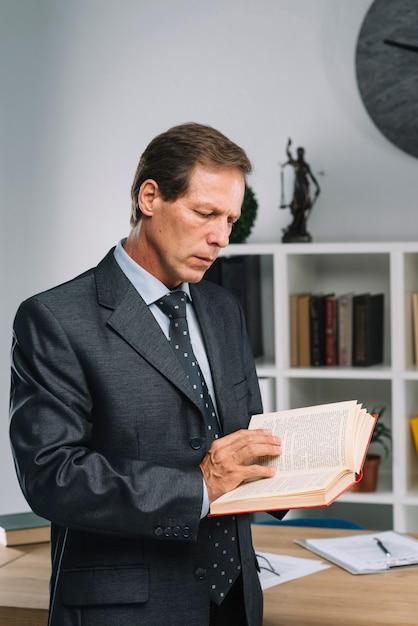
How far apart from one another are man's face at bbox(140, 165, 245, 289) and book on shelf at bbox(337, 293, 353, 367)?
1.82 m

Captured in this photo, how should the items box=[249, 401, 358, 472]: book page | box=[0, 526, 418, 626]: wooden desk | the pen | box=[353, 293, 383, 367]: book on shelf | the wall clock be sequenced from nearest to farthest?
box=[249, 401, 358, 472]: book page, box=[0, 526, 418, 626]: wooden desk, the pen, box=[353, 293, 383, 367]: book on shelf, the wall clock

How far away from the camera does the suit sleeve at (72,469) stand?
1.61 meters

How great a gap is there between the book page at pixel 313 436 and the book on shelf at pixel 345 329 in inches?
69.2

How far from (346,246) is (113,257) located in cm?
180

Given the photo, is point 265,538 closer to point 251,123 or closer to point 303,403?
point 303,403

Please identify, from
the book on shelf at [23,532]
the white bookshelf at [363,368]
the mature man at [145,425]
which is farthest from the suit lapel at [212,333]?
the white bookshelf at [363,368]

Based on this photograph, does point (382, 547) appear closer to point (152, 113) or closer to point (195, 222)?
point (195, 222)

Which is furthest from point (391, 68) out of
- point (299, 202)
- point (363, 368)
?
point (363, 368)

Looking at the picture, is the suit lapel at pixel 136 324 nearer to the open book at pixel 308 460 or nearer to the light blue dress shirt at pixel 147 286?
the light blue dress shirt at pixel 147 286

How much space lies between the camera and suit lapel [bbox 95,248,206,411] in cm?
173

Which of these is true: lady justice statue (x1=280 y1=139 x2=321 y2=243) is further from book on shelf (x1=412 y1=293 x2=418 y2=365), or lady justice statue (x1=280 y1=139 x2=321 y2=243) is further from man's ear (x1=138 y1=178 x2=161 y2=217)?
man's ear (x1=138 y1=178 x2=161 y2=217)

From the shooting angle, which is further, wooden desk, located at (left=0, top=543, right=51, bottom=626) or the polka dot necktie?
wooden desk, located at (left=0, top=543, right=51, bottom=626)

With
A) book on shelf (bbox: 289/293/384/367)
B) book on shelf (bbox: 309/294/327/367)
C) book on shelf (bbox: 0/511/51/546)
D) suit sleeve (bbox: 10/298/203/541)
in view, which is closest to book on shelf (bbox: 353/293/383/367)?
book on shelf (bbox: 289/293/384/367)

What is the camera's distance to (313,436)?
1.78 m
